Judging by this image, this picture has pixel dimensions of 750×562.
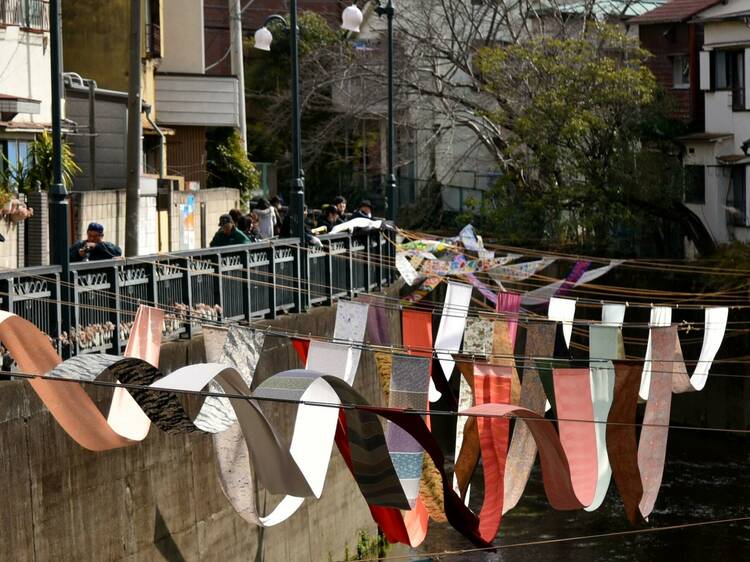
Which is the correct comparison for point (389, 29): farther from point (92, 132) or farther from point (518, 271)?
point (92, 132)

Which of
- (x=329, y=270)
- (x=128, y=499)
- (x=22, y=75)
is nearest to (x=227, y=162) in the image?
(x=22, y=75)

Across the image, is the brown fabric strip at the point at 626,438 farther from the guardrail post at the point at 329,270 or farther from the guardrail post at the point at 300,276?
the guardrail post at the point at 329,270

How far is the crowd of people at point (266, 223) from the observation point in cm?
2028

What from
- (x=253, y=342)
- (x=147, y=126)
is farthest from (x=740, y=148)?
(x=253, y=342)

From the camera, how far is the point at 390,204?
3031cm

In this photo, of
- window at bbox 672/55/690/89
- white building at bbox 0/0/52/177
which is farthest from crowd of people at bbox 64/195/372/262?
window at bbox 672/55/690/89

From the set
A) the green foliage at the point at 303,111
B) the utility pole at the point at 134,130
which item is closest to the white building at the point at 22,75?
the utility pole at the point at 134,130

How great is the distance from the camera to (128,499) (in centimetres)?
1378

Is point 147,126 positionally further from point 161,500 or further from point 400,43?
point 161,500

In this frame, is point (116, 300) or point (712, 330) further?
point (712, 330)

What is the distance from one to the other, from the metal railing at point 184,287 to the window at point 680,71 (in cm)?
2326

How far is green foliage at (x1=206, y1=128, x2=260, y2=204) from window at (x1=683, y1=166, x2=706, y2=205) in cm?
1144

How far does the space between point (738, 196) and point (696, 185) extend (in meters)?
1.37

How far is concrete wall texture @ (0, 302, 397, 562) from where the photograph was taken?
1195 cm
